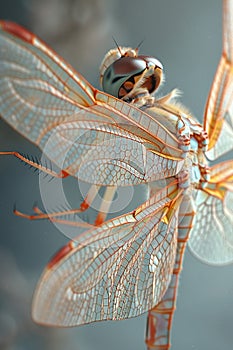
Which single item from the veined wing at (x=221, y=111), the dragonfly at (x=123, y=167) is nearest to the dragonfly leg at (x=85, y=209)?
the dragonfly at (x=123, y=167)

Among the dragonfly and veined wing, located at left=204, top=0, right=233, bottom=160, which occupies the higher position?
veined wing, located at left=204, top=0, right=233, bottom=160

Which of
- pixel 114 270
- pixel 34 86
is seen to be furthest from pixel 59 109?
pixel 114 270

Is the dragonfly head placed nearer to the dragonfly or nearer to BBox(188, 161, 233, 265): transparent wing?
the dragonfly

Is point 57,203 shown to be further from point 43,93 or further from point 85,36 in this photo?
point 85,36

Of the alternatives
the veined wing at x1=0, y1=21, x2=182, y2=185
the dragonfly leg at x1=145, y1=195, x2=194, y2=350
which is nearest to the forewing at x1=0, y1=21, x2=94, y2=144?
the veined wing at x1=0, y1=21, x2=182, y2=185

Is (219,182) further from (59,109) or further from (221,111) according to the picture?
(59,109)

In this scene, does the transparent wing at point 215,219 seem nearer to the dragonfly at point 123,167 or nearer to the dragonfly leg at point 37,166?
the dragonfly at point 123,167

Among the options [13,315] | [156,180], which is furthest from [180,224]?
[13,315]
